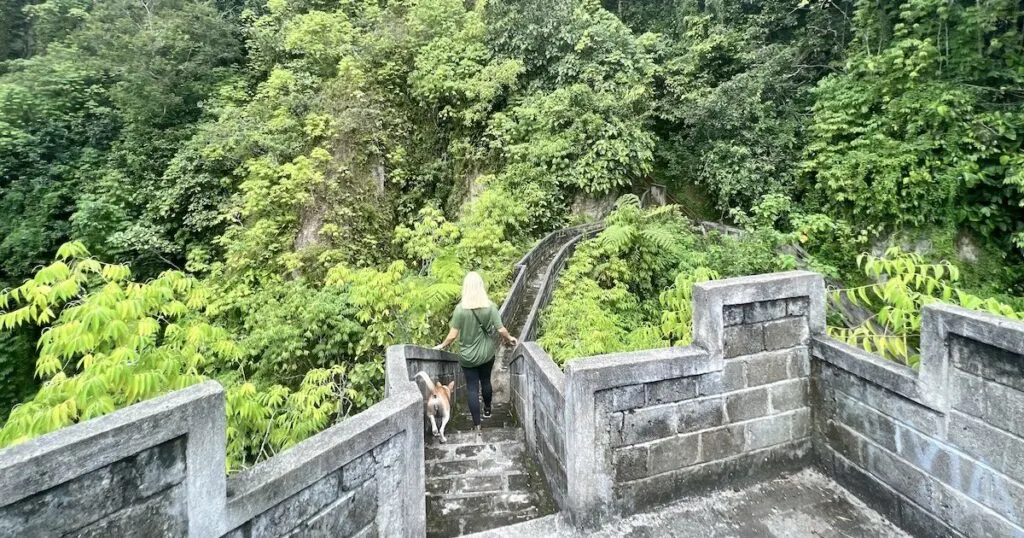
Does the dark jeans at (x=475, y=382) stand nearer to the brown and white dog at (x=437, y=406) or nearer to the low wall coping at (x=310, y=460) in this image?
the brown and white dog at (x=437, y=406)

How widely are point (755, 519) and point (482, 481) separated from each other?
2.24 m

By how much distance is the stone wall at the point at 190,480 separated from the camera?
1502 mm

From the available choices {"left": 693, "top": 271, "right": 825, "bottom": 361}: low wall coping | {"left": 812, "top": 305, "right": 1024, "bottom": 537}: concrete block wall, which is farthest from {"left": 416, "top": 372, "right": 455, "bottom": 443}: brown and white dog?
{"left": 812, "top": 305, "right": 1024, "bottom": 537}: concrete block wall

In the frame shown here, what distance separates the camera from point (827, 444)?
3.34m

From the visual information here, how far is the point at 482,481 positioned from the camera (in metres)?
4.18

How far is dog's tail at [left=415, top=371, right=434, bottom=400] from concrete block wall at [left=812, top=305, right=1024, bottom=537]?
382 centimetres

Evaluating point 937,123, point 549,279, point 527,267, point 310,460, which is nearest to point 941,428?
point 310,460

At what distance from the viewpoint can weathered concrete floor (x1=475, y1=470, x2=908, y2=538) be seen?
286 centimetres

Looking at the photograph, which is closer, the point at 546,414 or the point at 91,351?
the point at 91,351

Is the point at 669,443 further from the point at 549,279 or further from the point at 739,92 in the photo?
the point at 739,92

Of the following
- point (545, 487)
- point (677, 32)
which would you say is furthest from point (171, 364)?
point (677, 32)

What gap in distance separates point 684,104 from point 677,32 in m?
4.77

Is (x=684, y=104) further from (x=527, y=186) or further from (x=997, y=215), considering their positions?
(x=997, y=215)

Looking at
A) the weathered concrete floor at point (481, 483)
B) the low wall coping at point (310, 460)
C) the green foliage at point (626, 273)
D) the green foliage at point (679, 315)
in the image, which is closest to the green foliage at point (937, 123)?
the green foliage at point (626, 273)
